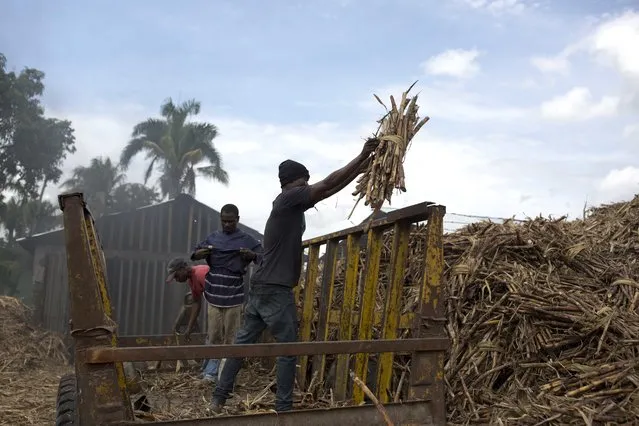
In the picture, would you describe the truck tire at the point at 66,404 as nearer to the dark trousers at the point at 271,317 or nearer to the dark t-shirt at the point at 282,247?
the dark trousers at the point at 271,317

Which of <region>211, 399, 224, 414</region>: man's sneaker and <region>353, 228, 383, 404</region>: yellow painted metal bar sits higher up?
<region>353, 228, 383, 404</region>: yellow painted metal bar

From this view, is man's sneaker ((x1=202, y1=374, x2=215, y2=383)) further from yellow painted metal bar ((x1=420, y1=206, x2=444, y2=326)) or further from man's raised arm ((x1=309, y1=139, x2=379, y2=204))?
yellow painted metal bar ((x1=420, y1=206, x2=444, y2=326))

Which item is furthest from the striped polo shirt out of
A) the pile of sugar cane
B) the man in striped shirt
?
the pile of sugar cane

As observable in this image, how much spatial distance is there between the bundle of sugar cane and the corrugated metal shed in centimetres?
1163

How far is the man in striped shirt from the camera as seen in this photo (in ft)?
19.9

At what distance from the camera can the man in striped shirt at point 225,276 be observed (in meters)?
6.07

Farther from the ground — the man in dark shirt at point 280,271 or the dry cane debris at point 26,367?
the man in dark shirt at point 280,271

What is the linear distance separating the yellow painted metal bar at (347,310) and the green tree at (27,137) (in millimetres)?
27487

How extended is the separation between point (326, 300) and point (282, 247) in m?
0.94

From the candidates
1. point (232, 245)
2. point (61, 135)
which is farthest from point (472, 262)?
point (61, 135)

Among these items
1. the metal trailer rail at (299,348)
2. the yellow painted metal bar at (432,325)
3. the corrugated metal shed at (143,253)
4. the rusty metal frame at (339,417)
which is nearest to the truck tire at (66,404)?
the metal trailer rail at (299,348)

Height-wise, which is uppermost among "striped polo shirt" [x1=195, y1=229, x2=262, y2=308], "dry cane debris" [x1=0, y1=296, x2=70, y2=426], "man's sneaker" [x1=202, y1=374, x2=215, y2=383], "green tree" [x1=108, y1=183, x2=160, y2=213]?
"green tree" [x1=108, y1=183, x2=160, y2=213]

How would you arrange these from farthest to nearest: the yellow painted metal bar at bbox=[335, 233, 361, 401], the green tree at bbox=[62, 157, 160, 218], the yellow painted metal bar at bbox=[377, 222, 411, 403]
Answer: the green tree at bbox=[62, 157, 160, 218], the yellow painted metal bar at bbox=[335, 233, 361, 401], the yellow painted metal bar at bbox=[377, 222, 411, 403]

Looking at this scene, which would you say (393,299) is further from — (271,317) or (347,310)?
(271,317)
